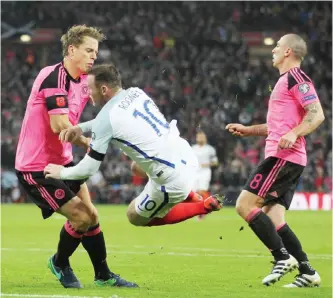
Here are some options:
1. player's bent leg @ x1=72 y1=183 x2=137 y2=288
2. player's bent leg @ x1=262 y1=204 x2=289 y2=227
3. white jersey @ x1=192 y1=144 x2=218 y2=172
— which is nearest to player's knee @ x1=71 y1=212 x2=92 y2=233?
player's bent leg @ x1=72 y1=183 x2=137 y2=288

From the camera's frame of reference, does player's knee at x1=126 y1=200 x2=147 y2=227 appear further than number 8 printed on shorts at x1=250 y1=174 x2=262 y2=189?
No

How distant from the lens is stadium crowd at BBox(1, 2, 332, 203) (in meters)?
31.5

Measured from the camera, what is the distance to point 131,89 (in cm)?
795

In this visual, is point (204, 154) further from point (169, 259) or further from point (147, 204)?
point (147, 204)

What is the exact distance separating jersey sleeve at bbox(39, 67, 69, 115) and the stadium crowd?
21.6m

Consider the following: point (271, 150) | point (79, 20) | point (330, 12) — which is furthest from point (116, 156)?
point (271, 150)

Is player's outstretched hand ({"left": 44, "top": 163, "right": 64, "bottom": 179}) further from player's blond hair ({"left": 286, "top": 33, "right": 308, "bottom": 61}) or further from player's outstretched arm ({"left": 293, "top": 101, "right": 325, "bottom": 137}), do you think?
player's blond hair ({"left": 286, "top": 33, "right": 308, "bottom": 61})

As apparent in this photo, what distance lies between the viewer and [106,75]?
310 inches

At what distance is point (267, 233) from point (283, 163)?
0.72 meters

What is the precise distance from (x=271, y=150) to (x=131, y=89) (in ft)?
6.12

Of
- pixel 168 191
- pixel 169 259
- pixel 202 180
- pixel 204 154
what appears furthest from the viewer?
pixel 202 180

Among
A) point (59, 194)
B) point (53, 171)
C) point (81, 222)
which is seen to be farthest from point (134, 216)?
point (53, 171)

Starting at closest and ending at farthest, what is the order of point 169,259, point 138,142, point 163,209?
point 138,142
point 163,209
point 169,259

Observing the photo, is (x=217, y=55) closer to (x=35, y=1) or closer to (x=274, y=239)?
(x=35, y=1)
